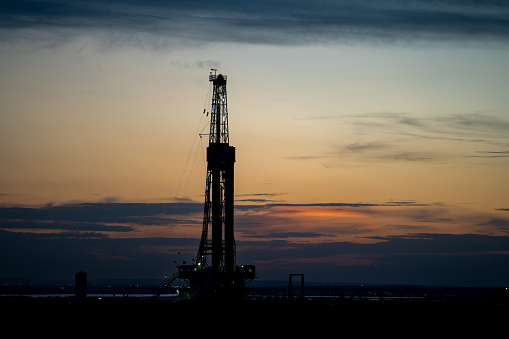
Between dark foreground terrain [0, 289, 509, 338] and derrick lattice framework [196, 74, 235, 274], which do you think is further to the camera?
derrick lattice framework [196, 74, 235, 274]

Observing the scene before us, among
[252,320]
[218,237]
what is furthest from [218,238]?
[252,320]

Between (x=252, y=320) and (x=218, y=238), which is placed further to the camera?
(x=218, y=238)

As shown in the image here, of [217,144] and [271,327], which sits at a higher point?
[217,144]

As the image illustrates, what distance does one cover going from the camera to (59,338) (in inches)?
1909

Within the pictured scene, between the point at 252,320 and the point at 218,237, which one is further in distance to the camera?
the point at 218,237

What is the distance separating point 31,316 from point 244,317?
18.2 m

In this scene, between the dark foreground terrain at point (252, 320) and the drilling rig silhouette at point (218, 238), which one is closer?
the dark foreground terrain at point (252, 320)

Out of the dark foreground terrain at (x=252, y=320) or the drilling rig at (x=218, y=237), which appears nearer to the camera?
the dark foreground terrain at (x=252, y=320)

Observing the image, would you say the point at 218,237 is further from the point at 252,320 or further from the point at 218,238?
the point at 252,320

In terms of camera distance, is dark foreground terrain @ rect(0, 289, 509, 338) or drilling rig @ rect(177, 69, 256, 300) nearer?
dark foreground terrain @ rect(0, 289, 509, 338)

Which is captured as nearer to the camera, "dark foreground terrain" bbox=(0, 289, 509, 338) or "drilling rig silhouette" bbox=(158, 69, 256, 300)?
"dark foreground terrain" bbox=(0, 289, 509, 338)

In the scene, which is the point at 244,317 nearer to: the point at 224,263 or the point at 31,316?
the point at 31,316

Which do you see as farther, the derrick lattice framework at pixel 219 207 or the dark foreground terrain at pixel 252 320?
the derrick lattice framework at pixel 219 207

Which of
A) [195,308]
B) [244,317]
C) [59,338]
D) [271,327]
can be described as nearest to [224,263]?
[195,308]
